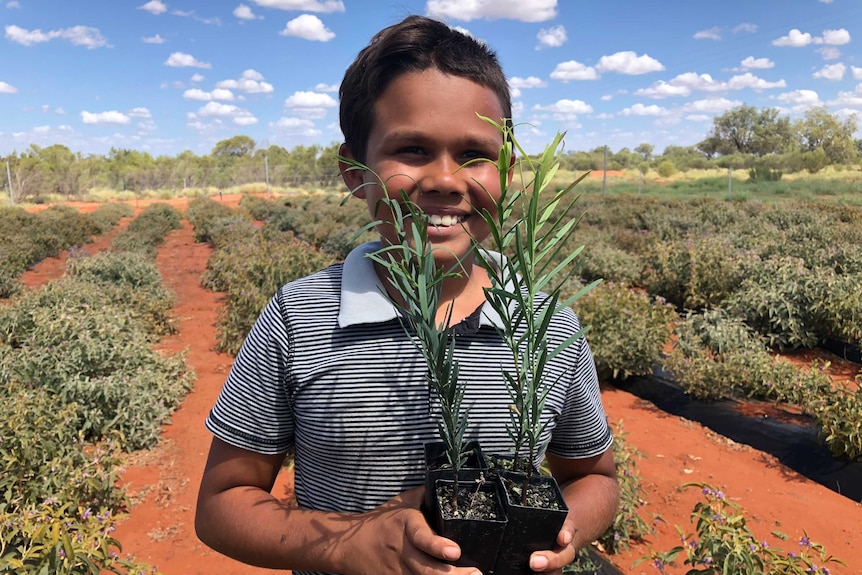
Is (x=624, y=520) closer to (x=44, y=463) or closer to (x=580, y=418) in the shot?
(x=580, y=418)

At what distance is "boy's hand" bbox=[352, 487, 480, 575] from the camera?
776 millimetres

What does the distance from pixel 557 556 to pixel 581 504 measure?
13.2 inches

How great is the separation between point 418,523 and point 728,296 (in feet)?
23.6

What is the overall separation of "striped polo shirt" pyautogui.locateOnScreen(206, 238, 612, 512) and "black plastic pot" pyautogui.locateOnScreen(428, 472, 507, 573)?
0.33 metres

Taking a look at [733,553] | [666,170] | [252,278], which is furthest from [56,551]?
[666,170]

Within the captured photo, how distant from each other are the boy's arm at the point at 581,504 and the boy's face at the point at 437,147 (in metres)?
0.52

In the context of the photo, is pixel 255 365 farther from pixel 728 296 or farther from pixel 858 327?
pixel 728 296

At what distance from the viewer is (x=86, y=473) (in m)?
3.24

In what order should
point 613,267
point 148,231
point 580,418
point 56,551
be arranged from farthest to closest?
point 148,231
point 613,267
point 56,551
point 580,418

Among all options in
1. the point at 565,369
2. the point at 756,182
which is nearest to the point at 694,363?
the point at 565,369

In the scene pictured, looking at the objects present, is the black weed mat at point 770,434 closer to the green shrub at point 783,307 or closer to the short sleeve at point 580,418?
the green shrub at point 783,307

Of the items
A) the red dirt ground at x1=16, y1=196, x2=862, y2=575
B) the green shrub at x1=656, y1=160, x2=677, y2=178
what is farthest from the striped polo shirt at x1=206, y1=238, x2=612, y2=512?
the green shrub at x1=656, y1=160, x2=677, y2=178

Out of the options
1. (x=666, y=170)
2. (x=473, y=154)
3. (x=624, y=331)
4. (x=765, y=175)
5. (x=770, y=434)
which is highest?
(x=666, y=170)

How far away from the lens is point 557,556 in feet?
2.67
